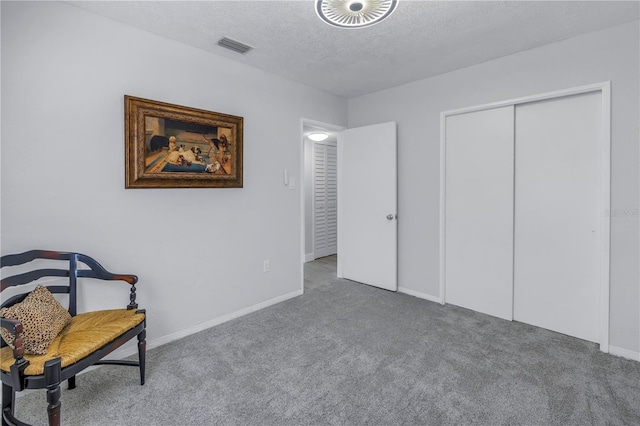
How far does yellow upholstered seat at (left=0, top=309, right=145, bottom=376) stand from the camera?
152 cm

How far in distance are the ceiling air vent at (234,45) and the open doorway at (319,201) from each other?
7.28 feet

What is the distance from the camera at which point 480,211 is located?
321cm

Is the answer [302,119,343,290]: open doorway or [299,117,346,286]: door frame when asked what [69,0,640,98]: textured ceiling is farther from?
[302,119,343,290]: open doorway

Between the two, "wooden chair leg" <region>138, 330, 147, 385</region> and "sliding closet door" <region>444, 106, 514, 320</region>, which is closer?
"wooden chair leg" <region>138, 330, 147, 385</region>

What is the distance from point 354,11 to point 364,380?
7.64ft

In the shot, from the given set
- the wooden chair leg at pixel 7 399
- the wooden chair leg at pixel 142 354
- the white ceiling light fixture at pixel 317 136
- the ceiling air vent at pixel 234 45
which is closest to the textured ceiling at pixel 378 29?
the ceiling air vent at pixel 234 45

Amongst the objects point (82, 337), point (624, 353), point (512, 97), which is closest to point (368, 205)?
point (512, 97)

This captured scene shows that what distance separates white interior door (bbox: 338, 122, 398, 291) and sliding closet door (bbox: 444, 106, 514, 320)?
63cm

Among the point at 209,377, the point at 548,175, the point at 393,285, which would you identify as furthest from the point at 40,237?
the point at 548,175

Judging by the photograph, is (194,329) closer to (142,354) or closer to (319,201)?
(142,354)

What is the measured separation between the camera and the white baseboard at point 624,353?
2.35 m

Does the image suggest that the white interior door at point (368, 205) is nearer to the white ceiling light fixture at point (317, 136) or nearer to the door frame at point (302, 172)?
the door frame at point (302, 172)

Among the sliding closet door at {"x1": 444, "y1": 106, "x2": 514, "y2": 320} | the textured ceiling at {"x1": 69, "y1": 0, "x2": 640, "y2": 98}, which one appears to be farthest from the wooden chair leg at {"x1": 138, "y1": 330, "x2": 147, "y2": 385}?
the sliding closet door at {"x1": 444, "y1": 106, "x2": 514, "y2": 320}

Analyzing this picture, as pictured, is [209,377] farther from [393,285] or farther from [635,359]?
[635,359]
